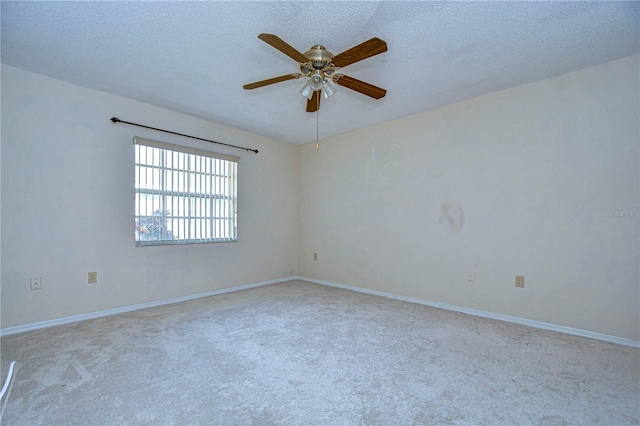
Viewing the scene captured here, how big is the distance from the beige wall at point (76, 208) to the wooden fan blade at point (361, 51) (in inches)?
98.9

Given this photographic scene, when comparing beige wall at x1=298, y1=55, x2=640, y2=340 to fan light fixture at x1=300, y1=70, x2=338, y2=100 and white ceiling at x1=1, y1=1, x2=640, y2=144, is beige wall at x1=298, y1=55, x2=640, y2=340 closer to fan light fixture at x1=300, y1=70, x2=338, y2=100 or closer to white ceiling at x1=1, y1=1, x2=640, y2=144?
white ceiling at x1=1, y1=1, x2=640, y2=144

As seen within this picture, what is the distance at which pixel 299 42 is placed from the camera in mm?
2232

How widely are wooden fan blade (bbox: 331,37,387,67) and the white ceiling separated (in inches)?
9.3

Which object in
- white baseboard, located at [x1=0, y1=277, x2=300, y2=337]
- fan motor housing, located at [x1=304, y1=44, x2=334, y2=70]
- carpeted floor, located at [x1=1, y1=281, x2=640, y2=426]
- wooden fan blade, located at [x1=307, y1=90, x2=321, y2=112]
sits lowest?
carpeted floor, located at [x1=1, y1=281, x2=640, y2=426]

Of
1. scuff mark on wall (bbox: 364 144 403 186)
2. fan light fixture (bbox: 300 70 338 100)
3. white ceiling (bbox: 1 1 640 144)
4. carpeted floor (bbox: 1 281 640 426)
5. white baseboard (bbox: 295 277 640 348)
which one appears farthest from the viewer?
scuff mark on wall (bbox: 364 144 403 186)

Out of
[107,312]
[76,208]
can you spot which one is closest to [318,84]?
[76,208]

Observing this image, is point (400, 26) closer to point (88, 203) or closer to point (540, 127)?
point (540, 127)

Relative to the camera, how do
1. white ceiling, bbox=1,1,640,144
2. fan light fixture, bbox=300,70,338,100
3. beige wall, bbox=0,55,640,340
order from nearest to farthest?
1. white ceiling, bbox=1,1,640,144
2. fan light fixture, bbox=300,70,338,100
3. beige wall, bbox=0,55,640,340

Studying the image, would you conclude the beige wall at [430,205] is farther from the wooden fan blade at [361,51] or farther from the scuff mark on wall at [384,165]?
the wooden fan blade at [361,51]

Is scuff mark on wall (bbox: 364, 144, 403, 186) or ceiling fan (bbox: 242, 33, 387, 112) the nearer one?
ceiling fan (bbox: 242, 33, 387, 112)

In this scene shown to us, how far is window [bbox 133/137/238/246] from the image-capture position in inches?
134

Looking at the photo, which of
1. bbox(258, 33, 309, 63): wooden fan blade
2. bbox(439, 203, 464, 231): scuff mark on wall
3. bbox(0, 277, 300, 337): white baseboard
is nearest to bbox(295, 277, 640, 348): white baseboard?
bbox(439, 203, 464, 231): scuff mark on wall

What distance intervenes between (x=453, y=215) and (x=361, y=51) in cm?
222

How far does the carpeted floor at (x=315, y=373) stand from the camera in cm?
155
